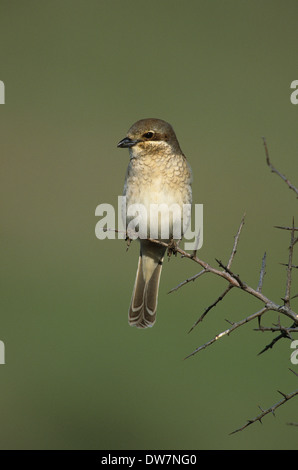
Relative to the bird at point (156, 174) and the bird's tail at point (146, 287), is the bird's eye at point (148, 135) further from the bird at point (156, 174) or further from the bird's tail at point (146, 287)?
the bird's tail at point (146, 287)

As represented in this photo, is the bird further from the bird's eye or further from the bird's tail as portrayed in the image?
the bird's tail

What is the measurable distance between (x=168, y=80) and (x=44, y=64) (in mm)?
2420

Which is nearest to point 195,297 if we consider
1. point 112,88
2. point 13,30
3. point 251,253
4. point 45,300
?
point 251,253

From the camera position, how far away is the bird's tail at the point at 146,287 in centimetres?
481

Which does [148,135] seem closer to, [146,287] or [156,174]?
[156,174]

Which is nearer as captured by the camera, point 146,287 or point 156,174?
point 156,174

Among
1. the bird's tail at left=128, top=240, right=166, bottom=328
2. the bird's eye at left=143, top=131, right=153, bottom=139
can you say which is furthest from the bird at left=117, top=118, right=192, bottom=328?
the bird's tail at left=128, top=240, right=166, bottom=328

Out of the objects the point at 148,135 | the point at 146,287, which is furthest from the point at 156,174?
the point at 146,287

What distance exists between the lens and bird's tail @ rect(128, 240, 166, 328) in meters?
4.81

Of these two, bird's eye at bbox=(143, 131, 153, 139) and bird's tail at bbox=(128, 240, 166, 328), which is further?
bird's tail at bbox=(128, 240, 166, 328)

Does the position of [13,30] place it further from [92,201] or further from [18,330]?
[18,330]

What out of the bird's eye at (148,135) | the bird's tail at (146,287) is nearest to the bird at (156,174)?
the bird's eye at (148,135)

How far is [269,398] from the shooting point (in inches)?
254

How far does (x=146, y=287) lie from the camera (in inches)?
195
